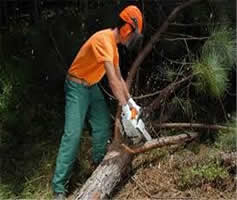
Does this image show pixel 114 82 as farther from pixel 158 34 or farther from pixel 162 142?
pixel 158 34

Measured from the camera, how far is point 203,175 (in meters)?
2.92

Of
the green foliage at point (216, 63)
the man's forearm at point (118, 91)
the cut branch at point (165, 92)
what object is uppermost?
the man's forearm at point (118, 91)

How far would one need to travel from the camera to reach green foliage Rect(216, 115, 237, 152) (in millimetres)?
2969

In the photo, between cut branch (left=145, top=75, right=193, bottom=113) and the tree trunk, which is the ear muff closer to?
cut branch (left=145, top=75, right=193, bottom=113)

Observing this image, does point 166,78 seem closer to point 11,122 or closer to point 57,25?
point 57,25

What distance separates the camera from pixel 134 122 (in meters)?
2.64

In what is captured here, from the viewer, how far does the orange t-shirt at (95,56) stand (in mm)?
2607

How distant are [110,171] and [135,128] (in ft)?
1.04

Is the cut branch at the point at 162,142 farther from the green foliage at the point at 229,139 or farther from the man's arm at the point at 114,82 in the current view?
the man's arm at the point at 114,82

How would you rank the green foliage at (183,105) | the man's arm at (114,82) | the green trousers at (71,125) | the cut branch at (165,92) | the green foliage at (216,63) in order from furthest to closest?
the green foliage at (183,105), the cut branch at (165,92), the green foliage at (216,63), the green trousers at (71,125), the man's arm at (114,82)

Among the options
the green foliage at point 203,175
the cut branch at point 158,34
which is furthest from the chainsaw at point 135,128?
the cut branch at point 158,34

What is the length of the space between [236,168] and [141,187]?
61cm

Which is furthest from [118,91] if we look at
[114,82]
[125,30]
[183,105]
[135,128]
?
[183,105]

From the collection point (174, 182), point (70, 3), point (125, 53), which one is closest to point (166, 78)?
point (125, 53)
